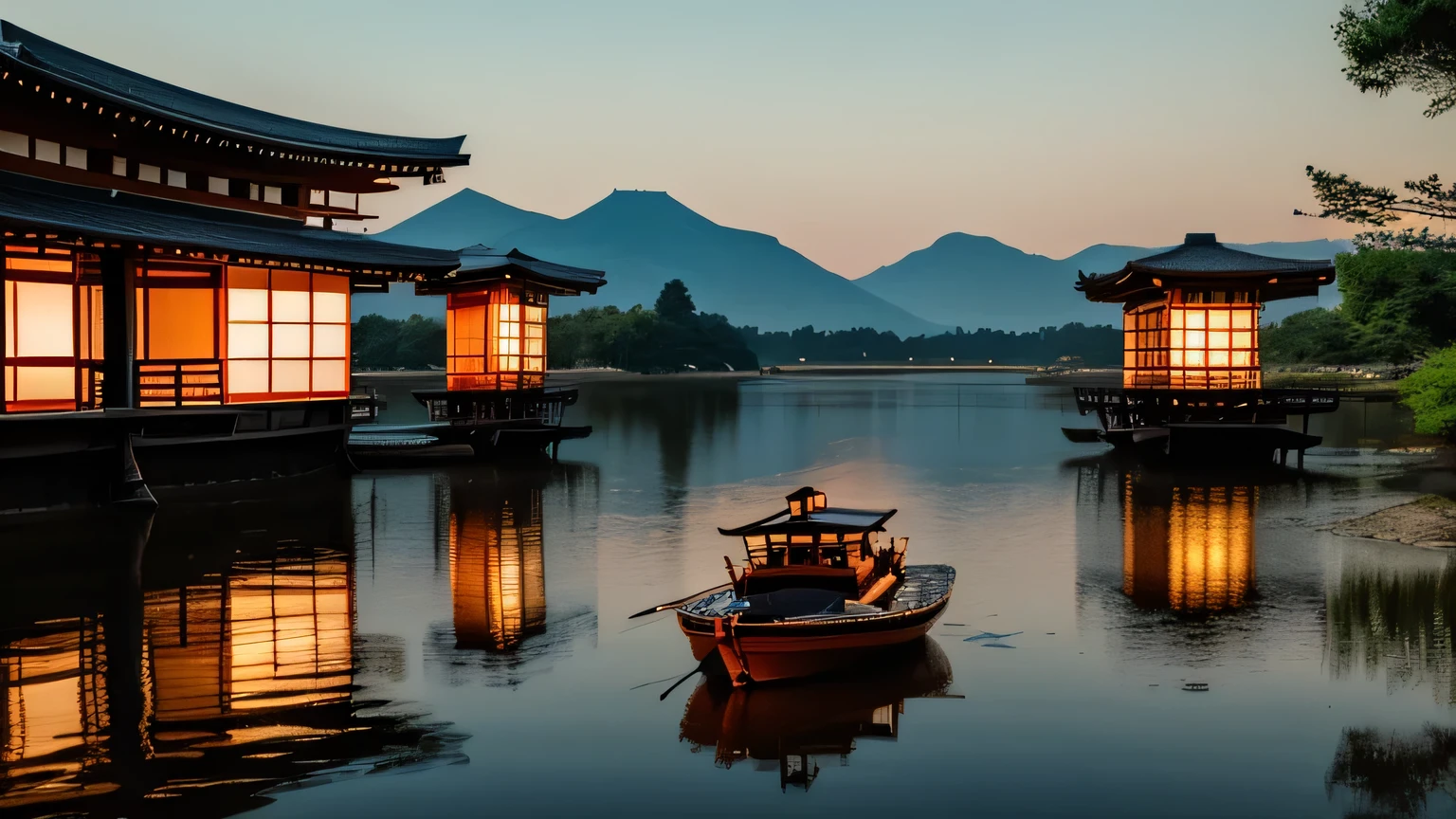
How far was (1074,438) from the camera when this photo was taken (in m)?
46.6

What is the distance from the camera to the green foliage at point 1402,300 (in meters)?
65.1

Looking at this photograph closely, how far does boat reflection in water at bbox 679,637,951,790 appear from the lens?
10555mm

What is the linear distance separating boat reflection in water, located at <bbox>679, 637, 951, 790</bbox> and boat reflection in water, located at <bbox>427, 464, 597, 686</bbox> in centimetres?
239

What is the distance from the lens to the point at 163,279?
27438 mm

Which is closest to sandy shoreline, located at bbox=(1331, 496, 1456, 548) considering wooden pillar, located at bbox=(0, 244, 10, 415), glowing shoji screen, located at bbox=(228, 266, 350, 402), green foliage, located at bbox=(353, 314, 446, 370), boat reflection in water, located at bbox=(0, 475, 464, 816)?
boat reflection in water, located at bbox=(0, 475, 464, 816)

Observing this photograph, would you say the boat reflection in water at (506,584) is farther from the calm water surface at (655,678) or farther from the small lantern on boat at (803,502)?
the small lantern on boat at (803,502)

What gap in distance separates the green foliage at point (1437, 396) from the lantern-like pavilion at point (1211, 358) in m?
4.94

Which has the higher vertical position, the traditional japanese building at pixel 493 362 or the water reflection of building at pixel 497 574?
the traditional japanese building at pixel 493 362

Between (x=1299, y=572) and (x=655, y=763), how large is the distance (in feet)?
41.9

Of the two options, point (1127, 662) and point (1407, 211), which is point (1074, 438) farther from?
point (1127, 662)

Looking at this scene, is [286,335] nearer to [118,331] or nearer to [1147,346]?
[118,331]

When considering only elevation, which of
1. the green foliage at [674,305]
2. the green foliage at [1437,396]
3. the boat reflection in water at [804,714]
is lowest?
the boat reflection in water at [804,714]

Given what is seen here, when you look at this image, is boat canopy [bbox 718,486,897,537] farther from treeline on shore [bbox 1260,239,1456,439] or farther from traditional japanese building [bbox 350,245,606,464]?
treeline on shore [bbox 1260,239,1456,439]

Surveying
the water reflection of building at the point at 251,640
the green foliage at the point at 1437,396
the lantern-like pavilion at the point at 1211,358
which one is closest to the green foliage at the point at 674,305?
the lantern-like pavilion at the point at 1211,358
